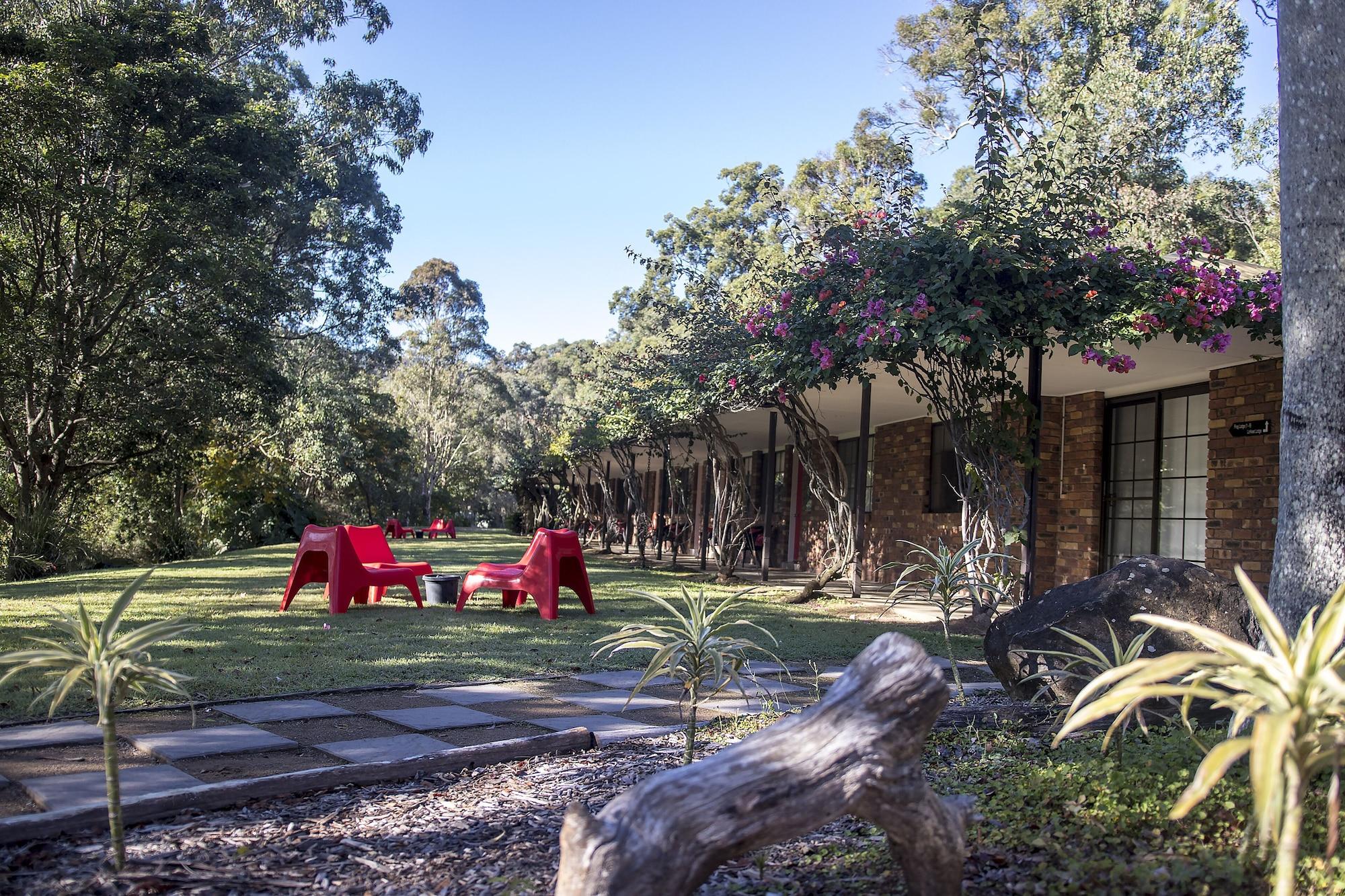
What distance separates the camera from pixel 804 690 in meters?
4.69

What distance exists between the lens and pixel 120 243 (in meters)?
12.2

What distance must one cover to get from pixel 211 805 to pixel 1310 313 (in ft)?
11.2

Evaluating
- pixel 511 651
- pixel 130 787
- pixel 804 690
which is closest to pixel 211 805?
pixel 130 787

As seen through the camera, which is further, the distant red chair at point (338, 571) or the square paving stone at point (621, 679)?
the distant red chair at point (338, 571)

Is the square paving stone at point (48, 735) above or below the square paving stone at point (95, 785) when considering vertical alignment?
below

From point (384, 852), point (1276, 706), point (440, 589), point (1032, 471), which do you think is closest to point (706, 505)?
point (440, 589)

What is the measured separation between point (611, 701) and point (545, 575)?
3.20m

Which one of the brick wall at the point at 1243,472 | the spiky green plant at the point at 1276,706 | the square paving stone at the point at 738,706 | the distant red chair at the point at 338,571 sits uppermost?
the brick wall at the point at 1243,472

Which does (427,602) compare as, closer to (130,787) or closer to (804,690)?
(804,690)

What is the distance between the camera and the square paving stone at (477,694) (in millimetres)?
4410

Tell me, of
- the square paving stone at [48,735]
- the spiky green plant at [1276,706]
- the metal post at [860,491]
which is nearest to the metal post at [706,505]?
the metal post at [860,491]

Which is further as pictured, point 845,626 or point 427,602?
point 427,602

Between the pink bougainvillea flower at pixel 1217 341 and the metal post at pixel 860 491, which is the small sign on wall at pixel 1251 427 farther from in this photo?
the metal post at pixel 860 491

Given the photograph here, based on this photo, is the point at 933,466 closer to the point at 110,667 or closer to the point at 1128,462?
the point at 1128,462
